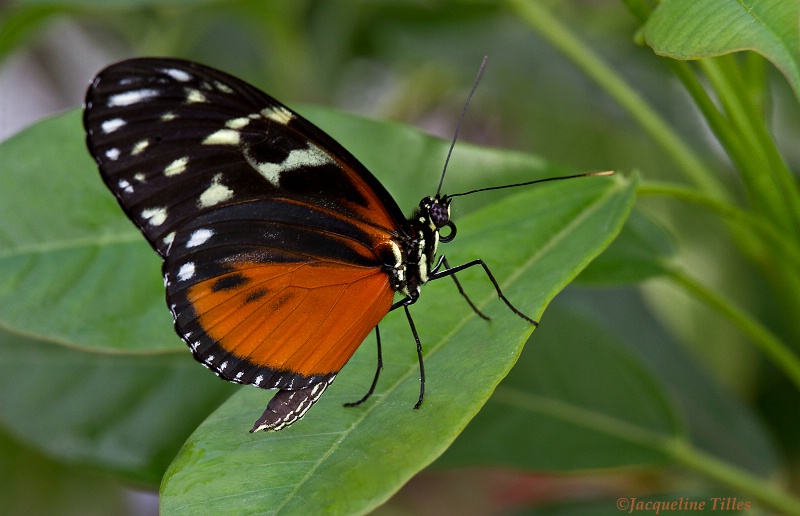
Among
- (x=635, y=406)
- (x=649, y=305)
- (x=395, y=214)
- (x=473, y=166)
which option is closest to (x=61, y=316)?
(x=395, y=214)

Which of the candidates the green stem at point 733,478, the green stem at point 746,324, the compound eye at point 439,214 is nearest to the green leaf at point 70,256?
the compound eye at point 439,214

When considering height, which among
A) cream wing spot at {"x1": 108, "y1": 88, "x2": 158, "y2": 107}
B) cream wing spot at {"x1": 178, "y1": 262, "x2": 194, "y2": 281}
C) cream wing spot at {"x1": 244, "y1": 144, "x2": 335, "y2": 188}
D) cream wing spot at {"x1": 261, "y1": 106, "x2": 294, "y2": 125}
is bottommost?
cream wing spot at {"x1": 178, "y1": 262, "x2": 194, "y2": 281}

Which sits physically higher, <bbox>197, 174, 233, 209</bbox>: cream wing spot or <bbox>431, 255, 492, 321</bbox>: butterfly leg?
<bbox>197, 174, 233, 209</bbox>: cream wing spot

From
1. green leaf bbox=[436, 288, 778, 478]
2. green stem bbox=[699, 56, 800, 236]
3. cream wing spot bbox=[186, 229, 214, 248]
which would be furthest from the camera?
green leaf bbox=[436, 288, 778, 478]

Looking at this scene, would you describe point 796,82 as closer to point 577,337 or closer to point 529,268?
point 529,268

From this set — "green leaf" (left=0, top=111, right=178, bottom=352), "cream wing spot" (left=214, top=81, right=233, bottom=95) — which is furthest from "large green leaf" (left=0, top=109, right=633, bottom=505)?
"cream wing spot" (left=214, top=81, right=233, bottom=95)

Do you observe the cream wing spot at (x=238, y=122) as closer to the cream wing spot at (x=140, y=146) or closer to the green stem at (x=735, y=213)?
the cream wing spot at (x=140, y=146)

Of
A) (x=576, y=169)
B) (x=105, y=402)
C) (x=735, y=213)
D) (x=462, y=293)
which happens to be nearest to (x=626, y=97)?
(x=576, y=169)

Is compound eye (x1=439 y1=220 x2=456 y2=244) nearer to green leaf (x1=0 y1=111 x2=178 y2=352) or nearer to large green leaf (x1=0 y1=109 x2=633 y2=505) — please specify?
large green leaf (x1=0 y1=109 x2=633 y2=505)

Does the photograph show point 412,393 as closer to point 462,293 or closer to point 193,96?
point 462,293
